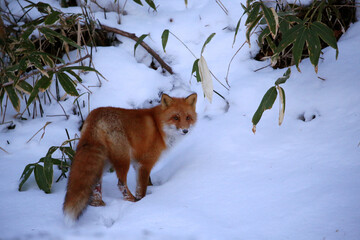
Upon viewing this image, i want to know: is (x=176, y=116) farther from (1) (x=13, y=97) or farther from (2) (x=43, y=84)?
(1) (x=13, y=97)

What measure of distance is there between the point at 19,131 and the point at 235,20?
9.07 feet

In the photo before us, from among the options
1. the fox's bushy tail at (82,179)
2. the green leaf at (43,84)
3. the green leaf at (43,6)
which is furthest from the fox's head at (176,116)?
the green leaf at (43,6)

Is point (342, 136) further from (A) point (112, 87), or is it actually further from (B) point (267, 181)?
(A) point (112, 87)

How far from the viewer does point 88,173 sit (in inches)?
91.7

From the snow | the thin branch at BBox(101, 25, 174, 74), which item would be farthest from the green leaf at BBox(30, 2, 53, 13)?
the thin branch at BBox(101, 25, 174, 74)

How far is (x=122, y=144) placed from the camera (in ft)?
9.05

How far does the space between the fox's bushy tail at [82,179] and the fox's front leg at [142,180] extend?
478 millimetres

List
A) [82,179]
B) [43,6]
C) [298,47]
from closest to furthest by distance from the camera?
[82,179], [298,47], [43,6]

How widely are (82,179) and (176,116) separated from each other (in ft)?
3.76

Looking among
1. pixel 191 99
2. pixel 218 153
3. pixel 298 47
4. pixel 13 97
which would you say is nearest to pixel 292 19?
pixel 298 47

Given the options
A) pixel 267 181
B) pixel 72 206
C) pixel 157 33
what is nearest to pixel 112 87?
pixel 157 33

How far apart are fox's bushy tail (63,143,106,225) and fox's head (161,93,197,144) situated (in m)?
0.76

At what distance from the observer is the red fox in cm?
227

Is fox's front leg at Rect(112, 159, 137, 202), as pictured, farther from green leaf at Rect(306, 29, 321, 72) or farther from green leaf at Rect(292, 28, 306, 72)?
green leaf at Rect(306, 29, 321, 72)
